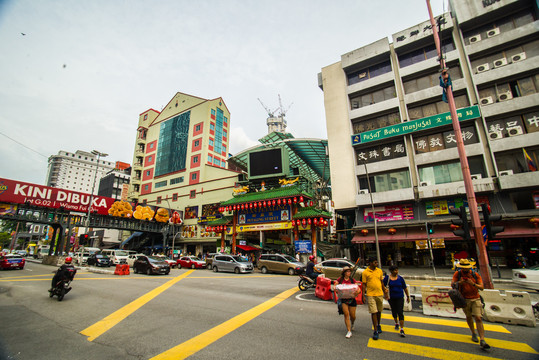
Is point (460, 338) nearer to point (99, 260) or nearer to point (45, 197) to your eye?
point (99, 260)

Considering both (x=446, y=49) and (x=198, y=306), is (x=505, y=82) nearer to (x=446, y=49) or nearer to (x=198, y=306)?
(x=446, y=49)

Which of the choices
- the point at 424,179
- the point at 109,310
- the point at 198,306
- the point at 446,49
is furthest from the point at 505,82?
the point at 109,310

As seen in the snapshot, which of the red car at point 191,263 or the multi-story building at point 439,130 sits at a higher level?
the multi-story building at point 439,130

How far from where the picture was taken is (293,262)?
21.1 meters

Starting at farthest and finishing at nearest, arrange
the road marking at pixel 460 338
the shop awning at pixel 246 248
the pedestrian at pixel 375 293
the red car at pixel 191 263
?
the shop awning at pixel 246 248 → the red car at pixel 191 263 → the pedestrian at pixel 375 293 → the road marking at pixel 460 338

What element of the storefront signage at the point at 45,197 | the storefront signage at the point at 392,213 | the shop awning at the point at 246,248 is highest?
the storefront signage at the point at 45,197

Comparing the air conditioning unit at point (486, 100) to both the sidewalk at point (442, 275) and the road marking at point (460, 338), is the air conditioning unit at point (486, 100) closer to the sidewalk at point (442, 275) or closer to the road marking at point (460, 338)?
the sidewalk at point (442, 275)

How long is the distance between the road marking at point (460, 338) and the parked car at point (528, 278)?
26.9 feet

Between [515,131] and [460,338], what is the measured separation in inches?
934

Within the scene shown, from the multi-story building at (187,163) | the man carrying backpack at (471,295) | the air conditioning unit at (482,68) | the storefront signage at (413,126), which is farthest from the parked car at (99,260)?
the air conditioning unit at (482,68)

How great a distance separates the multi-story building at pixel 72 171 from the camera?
128m

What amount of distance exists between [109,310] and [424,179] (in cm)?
2611

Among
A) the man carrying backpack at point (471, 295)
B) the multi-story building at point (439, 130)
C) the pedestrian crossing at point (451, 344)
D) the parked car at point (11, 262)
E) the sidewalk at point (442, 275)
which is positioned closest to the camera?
the pedestrian crossing at point (451, 344)

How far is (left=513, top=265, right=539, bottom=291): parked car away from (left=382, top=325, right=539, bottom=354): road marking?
26.9 feet
